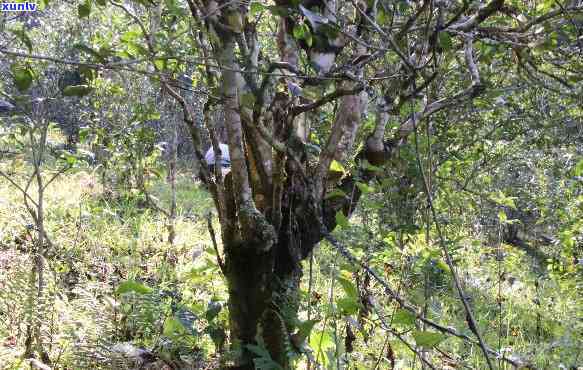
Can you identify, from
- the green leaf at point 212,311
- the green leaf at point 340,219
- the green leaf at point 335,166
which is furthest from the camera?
the green leaf at point 335,166

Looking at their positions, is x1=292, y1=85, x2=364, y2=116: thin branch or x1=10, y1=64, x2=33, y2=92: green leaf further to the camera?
x1=292, y1=85, x2=364, y2=116: thin branch

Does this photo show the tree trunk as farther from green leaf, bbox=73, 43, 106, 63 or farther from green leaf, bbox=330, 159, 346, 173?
green leaf, bbox=73, 43, 106, 63

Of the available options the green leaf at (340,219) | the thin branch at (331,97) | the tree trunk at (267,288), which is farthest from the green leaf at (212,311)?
the thin branch at (331,97)

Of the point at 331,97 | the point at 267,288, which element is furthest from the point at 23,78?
the point at 267,288

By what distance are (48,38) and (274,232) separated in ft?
21.5

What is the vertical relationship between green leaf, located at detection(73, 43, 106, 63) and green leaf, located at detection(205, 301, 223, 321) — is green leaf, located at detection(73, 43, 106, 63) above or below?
above

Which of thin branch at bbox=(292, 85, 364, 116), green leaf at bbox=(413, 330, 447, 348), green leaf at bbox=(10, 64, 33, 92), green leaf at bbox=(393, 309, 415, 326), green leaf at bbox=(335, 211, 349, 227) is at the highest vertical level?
thin branch at bbox=(292, 85, 364, 116)

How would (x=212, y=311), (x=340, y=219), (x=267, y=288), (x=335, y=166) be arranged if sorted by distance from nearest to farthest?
(x=340, y=219)
(x=212, y=311)
(x=267, y=288)
(x=335, y=166)

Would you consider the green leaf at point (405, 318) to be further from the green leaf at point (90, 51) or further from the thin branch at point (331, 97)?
the green leaf at point (90, 51)

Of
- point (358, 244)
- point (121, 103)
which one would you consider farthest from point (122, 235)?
point (358, 244)

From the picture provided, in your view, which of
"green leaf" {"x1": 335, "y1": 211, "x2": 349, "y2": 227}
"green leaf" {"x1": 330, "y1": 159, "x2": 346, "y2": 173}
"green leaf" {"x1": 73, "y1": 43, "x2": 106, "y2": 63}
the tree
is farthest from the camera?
"green leaf" {"x1": 330, "y1": 159, "x2": 346, "y2": 173}

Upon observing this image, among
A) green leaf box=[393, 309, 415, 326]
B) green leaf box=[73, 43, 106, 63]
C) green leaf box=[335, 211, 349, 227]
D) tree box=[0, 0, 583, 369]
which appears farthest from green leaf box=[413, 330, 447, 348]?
green leaf box=[73, 43, 106, 63]

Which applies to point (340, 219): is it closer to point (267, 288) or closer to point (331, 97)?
point (331, 97)

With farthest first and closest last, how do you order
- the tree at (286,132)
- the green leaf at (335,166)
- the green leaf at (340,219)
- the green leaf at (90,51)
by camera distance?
1. the green leaf at (335,166)
2. the tree at (286,132)
3. the green leaf at (340,219)
4. the green leaf at (90,51)
